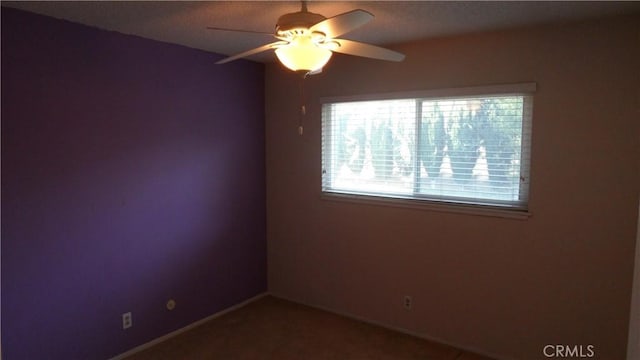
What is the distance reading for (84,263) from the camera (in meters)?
2.90

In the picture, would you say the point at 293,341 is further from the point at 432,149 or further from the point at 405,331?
the point at 432,149

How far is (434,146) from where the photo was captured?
10.9ft

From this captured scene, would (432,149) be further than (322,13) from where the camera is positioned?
Yes

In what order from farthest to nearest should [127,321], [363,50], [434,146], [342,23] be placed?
[434,146] → [127,321] → [363,50] → [342,23]

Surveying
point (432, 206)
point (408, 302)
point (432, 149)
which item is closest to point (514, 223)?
point (432, 206)

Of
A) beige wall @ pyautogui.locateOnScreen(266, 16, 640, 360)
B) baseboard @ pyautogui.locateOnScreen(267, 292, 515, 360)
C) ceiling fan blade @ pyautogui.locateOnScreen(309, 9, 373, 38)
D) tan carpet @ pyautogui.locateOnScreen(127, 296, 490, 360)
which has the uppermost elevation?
ceiling fan blade @ pyautogui.locateOnScreen(309, 9, 373, 38)

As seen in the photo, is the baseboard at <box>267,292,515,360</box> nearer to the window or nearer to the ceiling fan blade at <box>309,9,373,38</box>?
the window

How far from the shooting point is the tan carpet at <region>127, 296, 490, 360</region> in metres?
3.19

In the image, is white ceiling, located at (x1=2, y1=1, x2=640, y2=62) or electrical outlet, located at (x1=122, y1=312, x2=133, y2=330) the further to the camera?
electrical outlet, located at (x1=122, y1=312, x2=133, y2=330)

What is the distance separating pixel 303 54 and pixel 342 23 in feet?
0.83

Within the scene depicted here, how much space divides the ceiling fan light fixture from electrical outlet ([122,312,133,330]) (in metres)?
2.24

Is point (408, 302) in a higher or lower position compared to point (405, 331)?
higher

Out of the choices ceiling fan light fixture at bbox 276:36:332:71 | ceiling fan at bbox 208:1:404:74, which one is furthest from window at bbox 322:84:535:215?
ceiling fan light fixture at bbox 276:36:332:71

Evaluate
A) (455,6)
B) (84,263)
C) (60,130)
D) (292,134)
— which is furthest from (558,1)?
(84,263)
